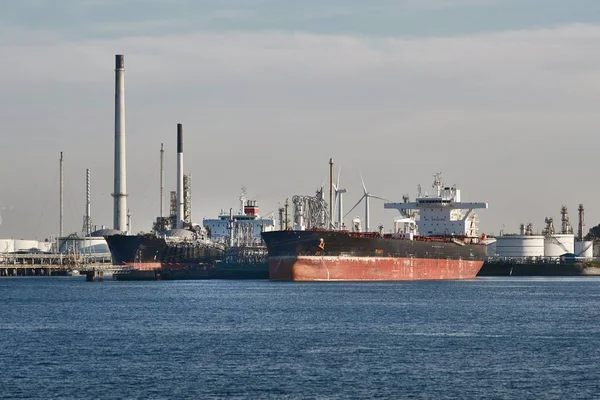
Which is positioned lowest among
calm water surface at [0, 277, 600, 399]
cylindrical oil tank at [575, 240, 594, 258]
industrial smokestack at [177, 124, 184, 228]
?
calm water surface at [0, 277, 600, 399]

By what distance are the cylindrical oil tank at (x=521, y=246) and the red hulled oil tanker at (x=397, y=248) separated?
31605mm

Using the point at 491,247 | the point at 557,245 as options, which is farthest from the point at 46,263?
the point at 557,245

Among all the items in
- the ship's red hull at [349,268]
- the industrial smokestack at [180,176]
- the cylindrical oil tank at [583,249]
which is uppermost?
the industrial smokestack at [180,176]

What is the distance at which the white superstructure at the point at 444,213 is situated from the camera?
4921 inches

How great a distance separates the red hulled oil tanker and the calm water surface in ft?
87.1

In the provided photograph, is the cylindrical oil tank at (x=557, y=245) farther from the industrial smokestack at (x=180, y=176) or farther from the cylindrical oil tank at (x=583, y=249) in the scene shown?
→ the industrial smokestack at (x=180, y=176)

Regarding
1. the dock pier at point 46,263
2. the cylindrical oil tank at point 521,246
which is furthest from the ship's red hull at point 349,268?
the cylindrical oil tank at point 521,246

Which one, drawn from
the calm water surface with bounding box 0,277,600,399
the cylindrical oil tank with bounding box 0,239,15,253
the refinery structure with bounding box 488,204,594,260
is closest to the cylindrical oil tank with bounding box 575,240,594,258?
the refinery structure with bounding box 488,204,594,260

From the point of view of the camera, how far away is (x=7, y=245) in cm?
18775

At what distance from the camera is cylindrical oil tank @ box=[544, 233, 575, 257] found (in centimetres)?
17138

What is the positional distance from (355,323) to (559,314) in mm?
12739

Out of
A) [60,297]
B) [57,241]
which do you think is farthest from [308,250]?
[57,241]

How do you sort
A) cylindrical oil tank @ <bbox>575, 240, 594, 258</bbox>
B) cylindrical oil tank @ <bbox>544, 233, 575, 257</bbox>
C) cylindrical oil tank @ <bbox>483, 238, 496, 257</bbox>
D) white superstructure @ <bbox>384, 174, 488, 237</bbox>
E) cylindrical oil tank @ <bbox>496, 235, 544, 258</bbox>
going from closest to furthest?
white superstructure @ <bbox>384, 174, 488, 237</bbox> < cylindrical oil tank @ <bbox>496, 235, 544, 258</bbox> < cylindrical oil tank @ <bbox>483, 238, 496, 257</bbox> < cylindrical oil tank @ <bbox>544, 233, 575, 257</bbox> < cylindrical oil tank @ <bbox>575, 240, 594, 258</bbox>

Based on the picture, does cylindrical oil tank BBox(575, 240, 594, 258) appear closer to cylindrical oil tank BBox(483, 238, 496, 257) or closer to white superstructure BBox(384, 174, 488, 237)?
cylindrical oil tank BBox(483, 238, 496, 257)
